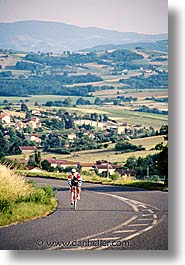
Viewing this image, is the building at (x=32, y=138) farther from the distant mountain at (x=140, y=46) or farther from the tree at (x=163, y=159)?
the tree at (x=163, y=159)

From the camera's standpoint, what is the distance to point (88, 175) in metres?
9.48

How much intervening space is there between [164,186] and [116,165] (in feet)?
2.33

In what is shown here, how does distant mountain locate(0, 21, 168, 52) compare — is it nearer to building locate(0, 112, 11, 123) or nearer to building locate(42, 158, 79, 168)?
building locate(0, 112, 11, 123)

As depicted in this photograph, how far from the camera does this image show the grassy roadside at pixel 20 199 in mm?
8969

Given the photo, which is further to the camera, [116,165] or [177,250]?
[116,165]

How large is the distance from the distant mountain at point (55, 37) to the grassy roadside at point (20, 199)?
4.99 ft

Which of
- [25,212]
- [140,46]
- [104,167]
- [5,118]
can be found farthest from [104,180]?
[140,46]

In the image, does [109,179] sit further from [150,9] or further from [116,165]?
[150,9]

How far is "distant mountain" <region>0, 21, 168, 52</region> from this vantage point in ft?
31.0

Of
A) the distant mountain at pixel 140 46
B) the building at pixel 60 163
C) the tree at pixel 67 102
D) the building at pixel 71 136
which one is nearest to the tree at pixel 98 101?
the tree at pixel 67 102

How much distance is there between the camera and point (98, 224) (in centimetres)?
892

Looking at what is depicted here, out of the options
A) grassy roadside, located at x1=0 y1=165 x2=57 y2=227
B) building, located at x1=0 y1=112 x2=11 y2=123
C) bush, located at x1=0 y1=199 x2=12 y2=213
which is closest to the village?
building, located at x1=0 y1=112 x2=11 y2=123

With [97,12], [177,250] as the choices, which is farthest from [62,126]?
[177,250]

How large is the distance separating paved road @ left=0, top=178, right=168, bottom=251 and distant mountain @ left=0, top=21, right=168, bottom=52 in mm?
1636
